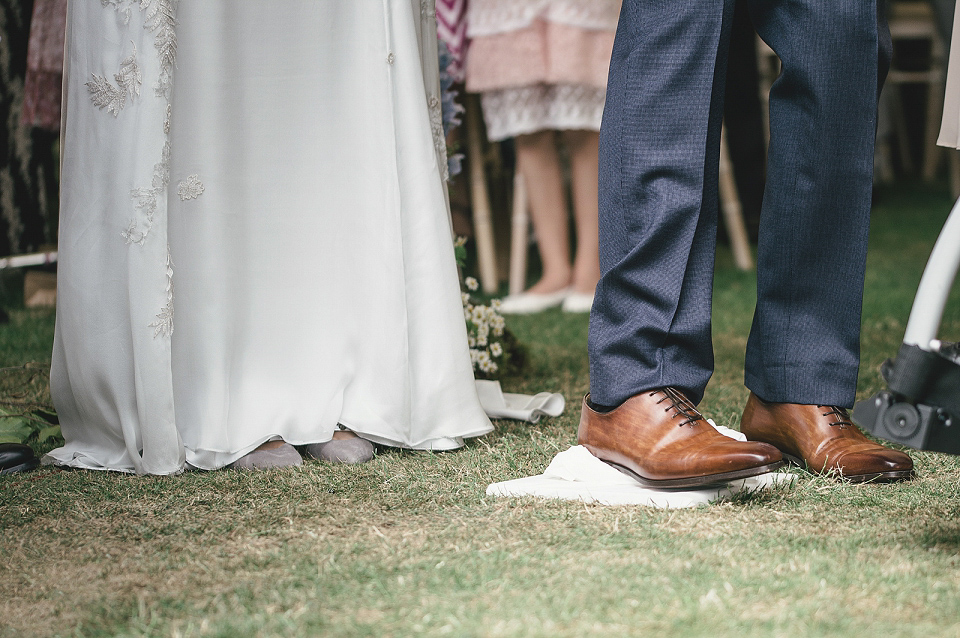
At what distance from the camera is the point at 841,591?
62cm

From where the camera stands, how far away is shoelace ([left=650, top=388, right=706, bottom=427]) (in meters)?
0.87

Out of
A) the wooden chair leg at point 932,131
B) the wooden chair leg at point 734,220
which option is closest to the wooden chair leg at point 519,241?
the wooden chair leg at point 734,220

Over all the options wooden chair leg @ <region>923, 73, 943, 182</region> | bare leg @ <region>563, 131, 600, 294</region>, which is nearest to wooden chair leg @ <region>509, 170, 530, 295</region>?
bare leg @ <region>563, 131, 600, 294</region>

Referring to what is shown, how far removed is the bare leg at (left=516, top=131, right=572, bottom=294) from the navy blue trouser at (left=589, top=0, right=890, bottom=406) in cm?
148

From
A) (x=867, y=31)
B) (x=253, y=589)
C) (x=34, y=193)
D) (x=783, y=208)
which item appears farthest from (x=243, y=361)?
(x=34, y=193)

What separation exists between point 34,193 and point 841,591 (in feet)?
7.03

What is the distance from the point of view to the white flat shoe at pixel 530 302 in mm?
2355

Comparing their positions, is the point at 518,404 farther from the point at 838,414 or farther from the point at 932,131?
the point at 932,131

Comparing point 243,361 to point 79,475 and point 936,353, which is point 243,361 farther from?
point 936,353

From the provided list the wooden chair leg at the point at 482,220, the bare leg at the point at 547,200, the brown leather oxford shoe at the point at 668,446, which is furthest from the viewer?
the wooden chair leg at the point at 482,220

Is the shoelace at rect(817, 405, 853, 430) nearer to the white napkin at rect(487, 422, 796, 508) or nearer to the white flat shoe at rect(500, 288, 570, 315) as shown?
the white napkin at rect(487, 422, 796, 508)

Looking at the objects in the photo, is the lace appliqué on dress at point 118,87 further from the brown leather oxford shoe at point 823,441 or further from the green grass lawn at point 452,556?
the brown leather oxford shoe at point 823,441

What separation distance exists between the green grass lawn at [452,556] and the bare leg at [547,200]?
1.45 m

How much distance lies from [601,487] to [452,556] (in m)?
0.22
